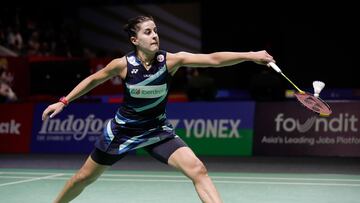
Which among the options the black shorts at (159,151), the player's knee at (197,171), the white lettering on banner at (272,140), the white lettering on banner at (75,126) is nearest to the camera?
the player's knee at (197,171)

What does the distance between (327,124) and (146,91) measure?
5.91 meters

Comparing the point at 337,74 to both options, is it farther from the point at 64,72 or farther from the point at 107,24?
the point at 64,72

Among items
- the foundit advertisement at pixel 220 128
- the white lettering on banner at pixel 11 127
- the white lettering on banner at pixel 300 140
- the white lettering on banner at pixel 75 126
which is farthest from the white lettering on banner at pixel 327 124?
the white lettering on banner at pixel 11 127

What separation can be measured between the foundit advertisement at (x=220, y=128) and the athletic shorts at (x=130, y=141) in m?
5.72

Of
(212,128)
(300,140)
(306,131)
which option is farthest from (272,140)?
(212,128)

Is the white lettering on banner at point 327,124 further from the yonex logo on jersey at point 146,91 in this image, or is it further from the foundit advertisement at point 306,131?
the yonex logo on jersey at point 146,91

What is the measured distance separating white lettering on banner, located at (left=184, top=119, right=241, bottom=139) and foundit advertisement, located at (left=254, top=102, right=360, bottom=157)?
366mm

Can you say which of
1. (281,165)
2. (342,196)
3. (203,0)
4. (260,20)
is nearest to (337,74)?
(260,20)

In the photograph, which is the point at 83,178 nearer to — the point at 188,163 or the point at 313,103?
the point at 188,163

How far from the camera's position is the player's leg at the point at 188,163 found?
3.78 meters

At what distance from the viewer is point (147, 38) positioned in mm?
4141

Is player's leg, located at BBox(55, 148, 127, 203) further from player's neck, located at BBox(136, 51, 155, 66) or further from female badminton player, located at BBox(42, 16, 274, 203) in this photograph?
player's neck, located at BBox(136, 51, 155, 66)

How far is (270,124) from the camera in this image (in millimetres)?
9758

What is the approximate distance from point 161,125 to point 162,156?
23 centimetres
